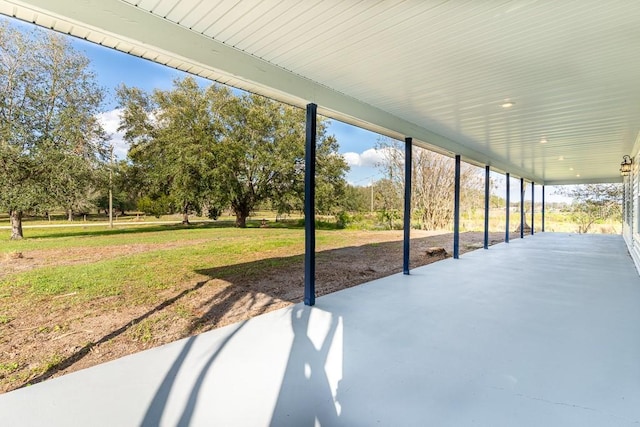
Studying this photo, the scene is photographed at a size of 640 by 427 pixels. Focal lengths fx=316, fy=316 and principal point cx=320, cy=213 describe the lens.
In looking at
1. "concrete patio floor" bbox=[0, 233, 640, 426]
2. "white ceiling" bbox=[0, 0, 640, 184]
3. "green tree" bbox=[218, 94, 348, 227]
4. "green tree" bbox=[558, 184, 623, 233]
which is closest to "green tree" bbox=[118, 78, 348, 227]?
"green tree" bbox=[218, 94, 348, 227]

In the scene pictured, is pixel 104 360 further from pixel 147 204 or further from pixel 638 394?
pixel 147 204

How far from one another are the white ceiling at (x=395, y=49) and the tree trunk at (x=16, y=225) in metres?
3.42

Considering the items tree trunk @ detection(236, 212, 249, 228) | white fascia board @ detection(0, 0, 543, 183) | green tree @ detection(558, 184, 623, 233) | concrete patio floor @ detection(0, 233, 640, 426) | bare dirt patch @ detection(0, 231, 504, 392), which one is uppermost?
white fascia board @ detection(0, 0, 543, 183)

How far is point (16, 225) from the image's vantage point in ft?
13.8

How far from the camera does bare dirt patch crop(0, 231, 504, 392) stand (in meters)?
2.45

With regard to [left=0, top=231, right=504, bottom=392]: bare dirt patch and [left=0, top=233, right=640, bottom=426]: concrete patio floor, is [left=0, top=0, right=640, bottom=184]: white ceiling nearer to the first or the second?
[left=0, top=233, right=640, bottom=426]: concrete patio floor

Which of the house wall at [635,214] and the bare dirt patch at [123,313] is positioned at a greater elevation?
the house wall at [635,214]

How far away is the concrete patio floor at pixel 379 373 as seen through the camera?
157 cm

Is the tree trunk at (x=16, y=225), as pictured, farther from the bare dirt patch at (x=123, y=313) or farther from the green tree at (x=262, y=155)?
the green tree at (x=262, y=155)

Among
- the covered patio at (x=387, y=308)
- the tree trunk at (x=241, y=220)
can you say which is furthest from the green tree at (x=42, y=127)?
the tree trunk at (x=241, y=220)

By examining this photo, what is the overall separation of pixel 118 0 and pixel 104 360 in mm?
2456

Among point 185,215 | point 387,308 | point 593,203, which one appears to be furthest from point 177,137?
point 593,203

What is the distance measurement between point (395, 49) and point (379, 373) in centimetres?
238

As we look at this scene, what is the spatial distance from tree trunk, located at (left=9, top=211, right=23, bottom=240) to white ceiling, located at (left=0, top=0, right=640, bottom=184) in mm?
3418
